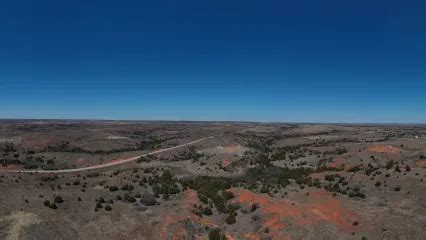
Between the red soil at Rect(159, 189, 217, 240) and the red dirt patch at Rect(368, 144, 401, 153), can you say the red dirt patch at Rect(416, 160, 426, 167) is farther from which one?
the red soil at Rect(159, 189, 217, 240)

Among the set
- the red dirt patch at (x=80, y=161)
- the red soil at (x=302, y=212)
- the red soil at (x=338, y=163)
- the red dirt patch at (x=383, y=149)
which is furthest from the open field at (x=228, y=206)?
the red dirt patch at (x=80, y=161)

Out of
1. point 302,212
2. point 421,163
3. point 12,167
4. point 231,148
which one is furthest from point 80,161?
point 421,163

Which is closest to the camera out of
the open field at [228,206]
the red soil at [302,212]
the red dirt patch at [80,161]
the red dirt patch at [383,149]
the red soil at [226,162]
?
the open field at [228,206]

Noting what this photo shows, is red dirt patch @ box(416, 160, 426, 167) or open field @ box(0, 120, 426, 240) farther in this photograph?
red dirt patch @ box(416, 160, 426, 167)

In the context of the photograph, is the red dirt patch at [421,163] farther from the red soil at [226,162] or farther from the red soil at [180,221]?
the red soil at [226,162]

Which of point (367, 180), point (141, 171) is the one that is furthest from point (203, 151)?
point (367, 180)

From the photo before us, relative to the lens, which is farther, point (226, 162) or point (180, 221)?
point (226, 162)

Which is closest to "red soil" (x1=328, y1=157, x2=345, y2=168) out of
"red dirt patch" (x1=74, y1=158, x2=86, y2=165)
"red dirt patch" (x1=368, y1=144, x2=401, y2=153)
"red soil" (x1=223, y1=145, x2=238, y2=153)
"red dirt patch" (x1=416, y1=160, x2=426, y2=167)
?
"red dirt patch" (x1=368, y1=144, x2=401, y2=153)

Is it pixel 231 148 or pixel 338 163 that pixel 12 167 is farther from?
pixel 231 148

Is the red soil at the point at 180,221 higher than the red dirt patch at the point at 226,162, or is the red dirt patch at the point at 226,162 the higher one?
the red dirt patch at the point at 226,162

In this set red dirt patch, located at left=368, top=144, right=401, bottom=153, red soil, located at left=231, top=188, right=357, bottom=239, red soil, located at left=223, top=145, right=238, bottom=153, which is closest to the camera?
red soil, located at left=231, top=188, right=357, bottom=239
